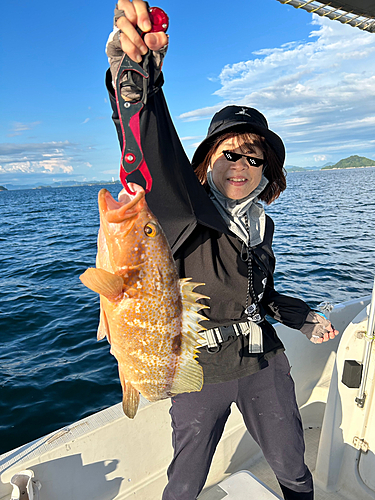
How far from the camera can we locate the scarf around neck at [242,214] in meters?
2.29

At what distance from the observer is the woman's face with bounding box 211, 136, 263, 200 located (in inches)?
90.5

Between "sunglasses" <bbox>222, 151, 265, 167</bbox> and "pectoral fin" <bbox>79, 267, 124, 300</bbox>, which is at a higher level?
"sunglasses" <bbox>222, 151, 265, 167</bbox>

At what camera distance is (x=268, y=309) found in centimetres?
262

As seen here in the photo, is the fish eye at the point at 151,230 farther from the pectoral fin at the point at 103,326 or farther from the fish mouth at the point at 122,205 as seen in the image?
the pectoral fin at the point at 103,326

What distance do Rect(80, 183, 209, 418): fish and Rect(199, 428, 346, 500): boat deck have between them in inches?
60.9

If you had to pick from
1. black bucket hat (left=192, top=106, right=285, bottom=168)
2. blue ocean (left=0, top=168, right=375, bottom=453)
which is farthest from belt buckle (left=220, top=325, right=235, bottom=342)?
blue ocean (left=0, top=168, right=375, bottom=453)

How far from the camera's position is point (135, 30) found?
1373 millimetres

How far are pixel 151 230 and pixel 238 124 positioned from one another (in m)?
1.06

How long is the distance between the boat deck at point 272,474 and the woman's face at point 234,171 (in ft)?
7.39

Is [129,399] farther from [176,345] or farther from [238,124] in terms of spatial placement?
[238,124]

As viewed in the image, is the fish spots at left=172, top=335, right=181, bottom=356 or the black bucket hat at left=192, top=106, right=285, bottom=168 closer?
the fish spots at left=172, top=335, right=181, bottom=356

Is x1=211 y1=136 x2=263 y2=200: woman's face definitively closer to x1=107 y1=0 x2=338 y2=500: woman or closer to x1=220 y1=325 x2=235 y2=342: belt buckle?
x1=107 y1=0 x2=338 y2=500: woman

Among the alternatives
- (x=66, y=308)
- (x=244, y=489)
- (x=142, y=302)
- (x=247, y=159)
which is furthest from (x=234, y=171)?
(x=66, y=308)

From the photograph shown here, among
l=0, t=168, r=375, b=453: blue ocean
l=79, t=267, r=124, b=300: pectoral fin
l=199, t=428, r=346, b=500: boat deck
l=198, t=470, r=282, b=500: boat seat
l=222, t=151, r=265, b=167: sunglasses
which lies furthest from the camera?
l=0, t=168, r=375, b=453: blue ocean
